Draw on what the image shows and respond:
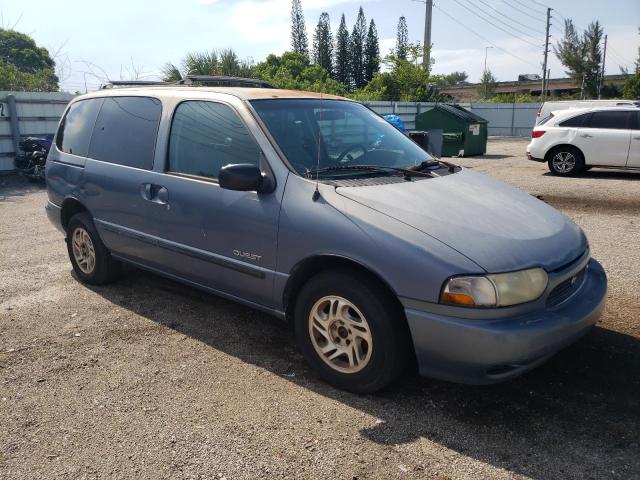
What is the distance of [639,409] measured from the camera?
3002mm

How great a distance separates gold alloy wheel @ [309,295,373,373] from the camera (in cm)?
304

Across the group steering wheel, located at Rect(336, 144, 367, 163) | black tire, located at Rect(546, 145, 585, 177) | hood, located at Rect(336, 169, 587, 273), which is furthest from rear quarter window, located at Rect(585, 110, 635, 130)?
steering wheel, located at Rect(336, 144, 367, 163)

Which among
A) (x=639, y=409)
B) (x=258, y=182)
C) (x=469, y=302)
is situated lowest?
(x=639, y=409)

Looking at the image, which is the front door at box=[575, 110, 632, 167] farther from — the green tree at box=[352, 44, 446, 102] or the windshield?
the green tree at box=[352, 44, 446, 102]

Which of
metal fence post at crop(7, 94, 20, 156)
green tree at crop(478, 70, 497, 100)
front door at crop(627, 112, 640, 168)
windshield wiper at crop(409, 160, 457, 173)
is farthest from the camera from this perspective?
green tree at crop(478, 70, 497, 100)

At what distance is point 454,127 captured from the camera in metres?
18.2

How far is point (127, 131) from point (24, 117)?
30.5 ft

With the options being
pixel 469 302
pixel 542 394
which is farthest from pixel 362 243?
pixel 542 394

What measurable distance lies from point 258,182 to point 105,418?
5.15 ft

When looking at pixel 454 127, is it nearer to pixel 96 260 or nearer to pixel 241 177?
pixel 96 260

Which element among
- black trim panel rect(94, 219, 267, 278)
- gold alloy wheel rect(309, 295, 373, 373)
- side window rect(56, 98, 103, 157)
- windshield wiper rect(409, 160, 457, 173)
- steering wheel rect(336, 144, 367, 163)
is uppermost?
side window rect(56, 98, 103, 157)

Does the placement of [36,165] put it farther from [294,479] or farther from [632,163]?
[632,163]

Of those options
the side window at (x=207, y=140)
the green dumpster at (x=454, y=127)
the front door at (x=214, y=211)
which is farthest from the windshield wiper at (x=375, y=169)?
the green dumpster at (x=454, y=127)

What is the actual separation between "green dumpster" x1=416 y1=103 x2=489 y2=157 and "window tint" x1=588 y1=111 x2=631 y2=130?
5875mm
